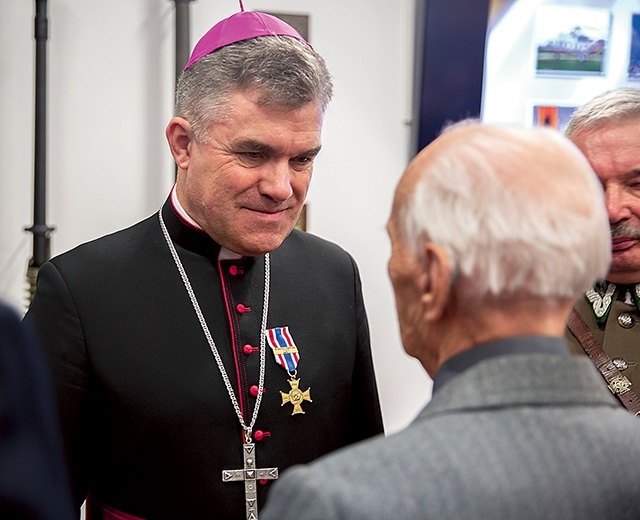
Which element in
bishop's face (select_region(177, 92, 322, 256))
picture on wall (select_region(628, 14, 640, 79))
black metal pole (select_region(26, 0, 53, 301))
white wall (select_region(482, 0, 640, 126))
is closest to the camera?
bishop's face (select_region(177, 92, 322, 256))

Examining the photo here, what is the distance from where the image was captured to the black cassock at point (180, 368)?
1.66 meters

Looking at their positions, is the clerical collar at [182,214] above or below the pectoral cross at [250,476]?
→ above

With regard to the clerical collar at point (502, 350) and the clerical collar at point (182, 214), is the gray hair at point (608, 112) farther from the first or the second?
the clerical collar at point (502, 350)

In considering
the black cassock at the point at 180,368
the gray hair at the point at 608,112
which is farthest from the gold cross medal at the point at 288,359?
the gray hair at the point at 608,112

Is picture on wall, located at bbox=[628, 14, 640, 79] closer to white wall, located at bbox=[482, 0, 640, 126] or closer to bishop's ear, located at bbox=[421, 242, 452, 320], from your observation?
white wall, located at bbox=[482, 0, 640, 126]

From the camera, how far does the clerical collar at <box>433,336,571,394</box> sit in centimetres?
101

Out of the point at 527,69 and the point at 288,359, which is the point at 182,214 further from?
the point at 527,69

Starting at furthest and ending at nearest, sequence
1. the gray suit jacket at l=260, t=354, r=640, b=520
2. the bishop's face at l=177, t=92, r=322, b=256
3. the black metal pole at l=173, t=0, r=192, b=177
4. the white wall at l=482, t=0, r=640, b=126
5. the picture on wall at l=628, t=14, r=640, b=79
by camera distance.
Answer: the picture on wall at l=628, t=14, r=640, b=79 < the white wall at l=482, t=0, r=640, b=126 < the black metal pole at l=173, t=0, r=192, b=177 < the bishop's face at l=177, t=92, r=322, b=256 < the gray suit jacket at l=260, t=354, r=640, b=520

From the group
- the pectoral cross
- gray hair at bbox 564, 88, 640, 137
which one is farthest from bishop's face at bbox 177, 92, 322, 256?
gray hair at bbox 564, 88, 640, 137

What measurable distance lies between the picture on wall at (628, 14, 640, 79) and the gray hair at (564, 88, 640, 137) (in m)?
1.17

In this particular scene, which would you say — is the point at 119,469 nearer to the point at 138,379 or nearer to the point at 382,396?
the point at 138,379

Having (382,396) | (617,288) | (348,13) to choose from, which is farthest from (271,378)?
(348,13)

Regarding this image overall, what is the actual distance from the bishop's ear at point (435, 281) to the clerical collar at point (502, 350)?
2.2 inches

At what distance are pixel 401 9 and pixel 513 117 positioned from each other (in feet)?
1.57
